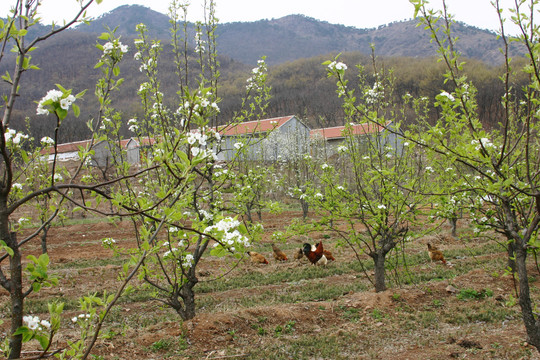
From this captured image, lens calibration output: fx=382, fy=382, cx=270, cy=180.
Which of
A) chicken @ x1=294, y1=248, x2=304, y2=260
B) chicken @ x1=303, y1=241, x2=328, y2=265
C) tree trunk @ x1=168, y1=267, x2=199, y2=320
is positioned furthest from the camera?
chicken @ x1=294, y1=248, x2=304, y2=260

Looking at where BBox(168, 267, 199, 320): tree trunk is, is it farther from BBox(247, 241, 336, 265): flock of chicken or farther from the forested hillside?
BBox(247, 241, 336, 265): flock of chicken

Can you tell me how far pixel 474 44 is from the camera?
342ft

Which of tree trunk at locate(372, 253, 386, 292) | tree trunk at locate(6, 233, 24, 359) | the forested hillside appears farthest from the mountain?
tree trunk at locate(6, 233, 24, 359)

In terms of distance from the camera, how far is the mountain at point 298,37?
11175 cm

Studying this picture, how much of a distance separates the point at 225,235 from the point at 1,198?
98 centimetres

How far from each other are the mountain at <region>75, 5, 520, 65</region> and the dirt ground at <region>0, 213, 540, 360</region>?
108 metres

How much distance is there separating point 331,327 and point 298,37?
151m

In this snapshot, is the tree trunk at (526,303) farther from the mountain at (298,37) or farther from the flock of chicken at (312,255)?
the mountain at (298,37)

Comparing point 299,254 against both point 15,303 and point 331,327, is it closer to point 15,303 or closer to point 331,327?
point 331,327

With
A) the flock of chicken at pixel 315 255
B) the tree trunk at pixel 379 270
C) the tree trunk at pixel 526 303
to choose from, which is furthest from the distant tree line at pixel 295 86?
the tree trunk at pixel 526 303

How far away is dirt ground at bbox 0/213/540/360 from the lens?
4984 mm

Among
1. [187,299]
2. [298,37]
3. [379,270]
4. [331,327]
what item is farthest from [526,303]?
[298,37]

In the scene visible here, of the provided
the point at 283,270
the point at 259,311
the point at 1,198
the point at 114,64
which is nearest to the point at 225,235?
the point at 1,198

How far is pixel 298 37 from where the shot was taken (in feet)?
477
